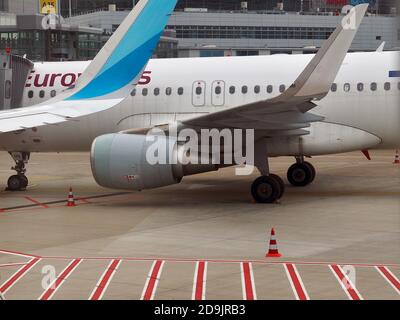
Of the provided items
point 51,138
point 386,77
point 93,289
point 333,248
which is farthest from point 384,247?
point 51,138

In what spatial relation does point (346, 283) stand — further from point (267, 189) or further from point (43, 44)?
point (43, 44)

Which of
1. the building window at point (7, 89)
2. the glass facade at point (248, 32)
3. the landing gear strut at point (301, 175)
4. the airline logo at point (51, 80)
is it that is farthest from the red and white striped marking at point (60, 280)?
the glass facade at point (248, 32)

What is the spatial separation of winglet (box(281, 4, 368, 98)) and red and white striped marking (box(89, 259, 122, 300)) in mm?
7516

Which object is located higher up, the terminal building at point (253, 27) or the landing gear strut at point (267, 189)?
the terminal building at point (253, 27)

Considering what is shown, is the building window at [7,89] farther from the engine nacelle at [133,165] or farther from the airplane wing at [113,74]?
the engine nacelle at [133,165]

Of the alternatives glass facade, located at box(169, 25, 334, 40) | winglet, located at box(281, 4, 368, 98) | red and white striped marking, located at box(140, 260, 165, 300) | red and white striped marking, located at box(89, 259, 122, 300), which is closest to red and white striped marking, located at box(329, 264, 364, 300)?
red and white striped marking, located at box(140, 260, 165, 300)

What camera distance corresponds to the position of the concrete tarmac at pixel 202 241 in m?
14.3

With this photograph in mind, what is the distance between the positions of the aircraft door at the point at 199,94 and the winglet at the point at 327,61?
500 cm

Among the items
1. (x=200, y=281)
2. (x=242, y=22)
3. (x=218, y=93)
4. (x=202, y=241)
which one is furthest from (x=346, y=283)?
(x=242, y=22)

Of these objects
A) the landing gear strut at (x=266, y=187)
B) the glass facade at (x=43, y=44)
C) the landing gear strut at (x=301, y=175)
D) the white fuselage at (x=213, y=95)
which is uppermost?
the glass facade at (x=43, y=44)

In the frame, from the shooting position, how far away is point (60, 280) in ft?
48.6

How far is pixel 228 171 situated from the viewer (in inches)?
1328

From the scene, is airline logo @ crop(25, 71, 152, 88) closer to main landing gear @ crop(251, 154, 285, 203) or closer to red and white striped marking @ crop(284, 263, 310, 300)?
main landing gear @ crop(251, 154, 285, 203)
